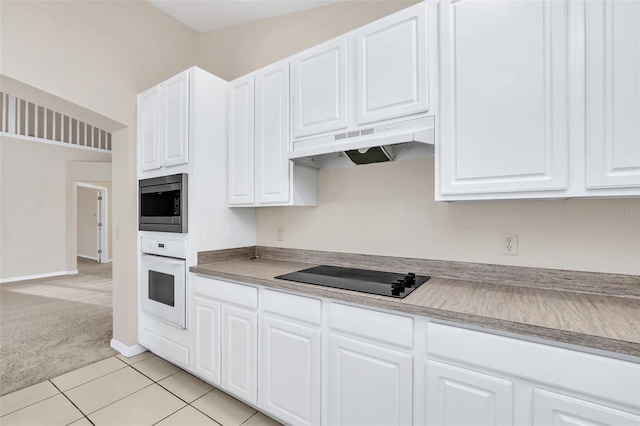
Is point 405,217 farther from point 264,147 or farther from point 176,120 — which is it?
point 176,120

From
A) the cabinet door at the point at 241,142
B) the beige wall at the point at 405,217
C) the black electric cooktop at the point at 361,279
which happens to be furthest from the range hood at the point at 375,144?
the black electric cooktop at the point at 361,279

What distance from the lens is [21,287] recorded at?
17.2 feet

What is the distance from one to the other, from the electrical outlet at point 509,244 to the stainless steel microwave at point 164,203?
84.8 inches

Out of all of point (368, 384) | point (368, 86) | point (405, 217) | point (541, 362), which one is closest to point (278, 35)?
point (368, 86)

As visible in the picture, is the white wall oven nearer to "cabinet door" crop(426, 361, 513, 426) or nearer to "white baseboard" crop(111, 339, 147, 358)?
"white baseboard" crop(111, 339, 147, 358)

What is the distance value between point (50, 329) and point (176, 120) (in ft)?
9.36

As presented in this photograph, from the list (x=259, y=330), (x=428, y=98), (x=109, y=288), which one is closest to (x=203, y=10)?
(x=428, y=98)

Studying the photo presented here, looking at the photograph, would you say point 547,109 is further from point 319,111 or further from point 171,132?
point 171,132

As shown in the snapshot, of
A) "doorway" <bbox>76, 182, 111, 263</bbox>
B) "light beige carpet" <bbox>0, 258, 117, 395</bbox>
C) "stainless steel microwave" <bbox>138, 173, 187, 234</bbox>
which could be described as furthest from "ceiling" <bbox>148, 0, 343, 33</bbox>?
"doorway" <bbox>76, 182, 111, 263</bbox>

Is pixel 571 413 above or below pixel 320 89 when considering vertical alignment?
below

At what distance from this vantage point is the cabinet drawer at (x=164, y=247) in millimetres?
2377

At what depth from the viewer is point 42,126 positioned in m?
6.07

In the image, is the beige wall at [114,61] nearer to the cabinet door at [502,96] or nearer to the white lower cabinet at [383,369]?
the white lower cabinet at [383,369]

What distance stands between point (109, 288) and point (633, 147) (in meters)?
6.45
